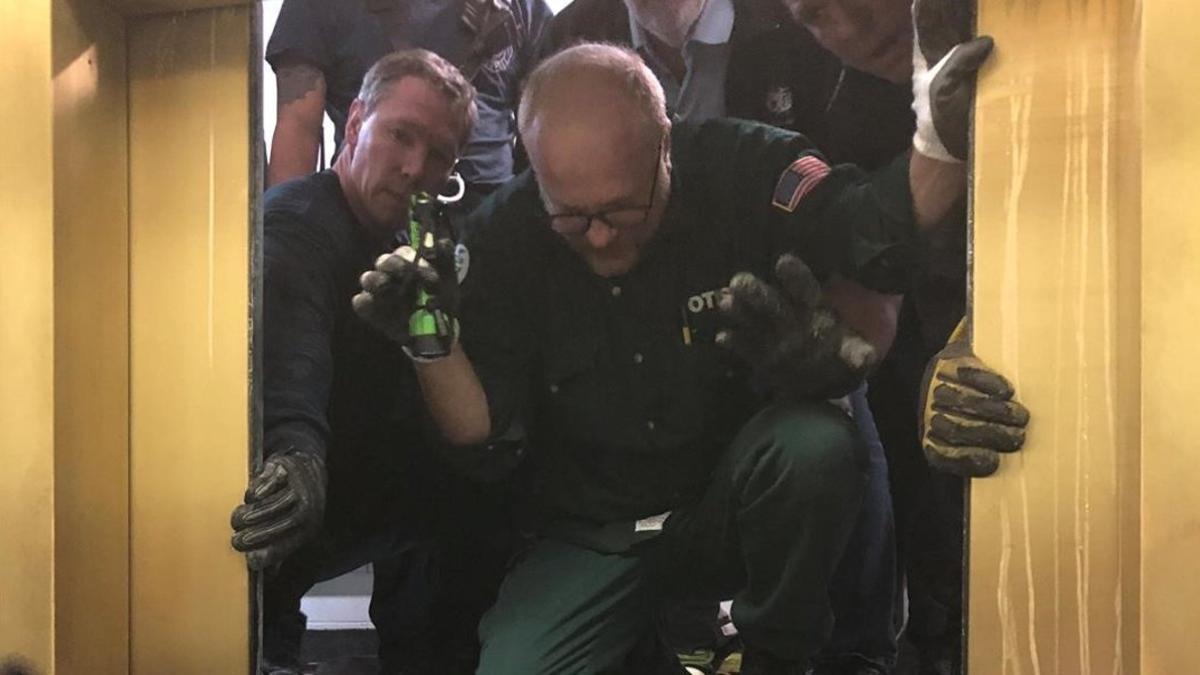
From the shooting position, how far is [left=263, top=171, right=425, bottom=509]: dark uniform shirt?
1.42 meters

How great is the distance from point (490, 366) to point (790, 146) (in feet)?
1.54

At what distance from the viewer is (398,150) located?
1.43 meters

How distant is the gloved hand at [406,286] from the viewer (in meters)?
1.36

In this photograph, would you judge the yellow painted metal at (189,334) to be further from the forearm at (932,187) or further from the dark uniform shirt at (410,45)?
the forearm at (932,187)

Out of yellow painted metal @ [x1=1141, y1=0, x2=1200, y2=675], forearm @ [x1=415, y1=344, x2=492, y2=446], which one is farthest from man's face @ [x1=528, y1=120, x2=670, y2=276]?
yellow painted metal @ [x1=1141, y1=0, x2=1200, y2=675]

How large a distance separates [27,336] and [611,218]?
0.75 meters

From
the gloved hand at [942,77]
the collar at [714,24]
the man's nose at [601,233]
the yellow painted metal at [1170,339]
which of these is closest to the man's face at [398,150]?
the man's nose at [601,233]

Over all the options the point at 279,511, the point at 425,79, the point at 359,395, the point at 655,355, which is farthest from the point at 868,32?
the point at 279,511

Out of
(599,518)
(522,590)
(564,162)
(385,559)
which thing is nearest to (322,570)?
(385,559)

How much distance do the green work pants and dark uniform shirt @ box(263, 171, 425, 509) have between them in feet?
0.86

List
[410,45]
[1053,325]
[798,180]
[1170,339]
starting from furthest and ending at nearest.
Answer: [410,45], [798,180], [1053,325], [1170,339]

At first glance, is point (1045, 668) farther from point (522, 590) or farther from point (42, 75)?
point (42, 75)

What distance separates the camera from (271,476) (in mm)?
1430

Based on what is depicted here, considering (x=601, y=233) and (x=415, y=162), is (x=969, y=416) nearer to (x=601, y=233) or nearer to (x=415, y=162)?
(x=601, y=233)
